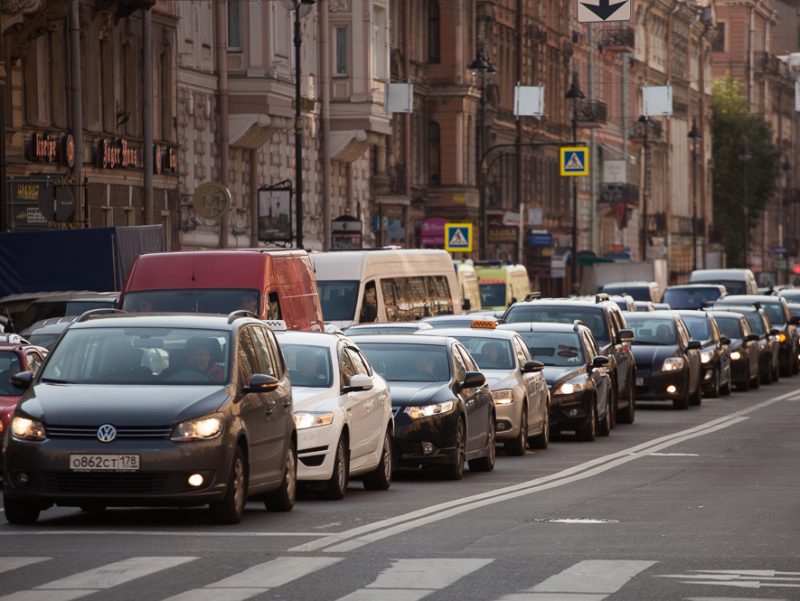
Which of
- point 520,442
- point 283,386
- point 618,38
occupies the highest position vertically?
point 618,38

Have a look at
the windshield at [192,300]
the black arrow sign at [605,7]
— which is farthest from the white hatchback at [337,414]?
the black arrow sign at [605,7]

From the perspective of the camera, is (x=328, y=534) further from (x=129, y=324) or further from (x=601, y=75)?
(x=601, y=75)

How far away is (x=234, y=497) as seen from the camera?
16.4 metres

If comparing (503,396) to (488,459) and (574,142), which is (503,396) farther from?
(574,142)

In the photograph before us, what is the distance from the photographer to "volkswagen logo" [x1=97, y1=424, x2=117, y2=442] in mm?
15836

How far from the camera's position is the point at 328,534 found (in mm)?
15781

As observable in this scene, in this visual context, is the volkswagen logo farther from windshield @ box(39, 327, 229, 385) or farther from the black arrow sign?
the black arrow sign

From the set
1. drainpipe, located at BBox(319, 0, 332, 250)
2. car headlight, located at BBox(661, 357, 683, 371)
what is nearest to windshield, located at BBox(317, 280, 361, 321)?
car headlight, located at BBox(661, 357, 683, 371)

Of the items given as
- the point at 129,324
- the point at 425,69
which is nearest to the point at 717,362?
the point at 129,324

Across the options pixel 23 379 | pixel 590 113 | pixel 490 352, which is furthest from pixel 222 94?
pixel 590 113

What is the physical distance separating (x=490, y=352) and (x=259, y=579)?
14.5m

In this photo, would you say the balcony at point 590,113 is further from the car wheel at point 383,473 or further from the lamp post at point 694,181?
the car wheel at point 383,473

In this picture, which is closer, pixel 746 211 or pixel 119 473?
pixel 119 473

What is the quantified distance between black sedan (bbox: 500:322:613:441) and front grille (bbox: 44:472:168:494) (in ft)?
47.5
